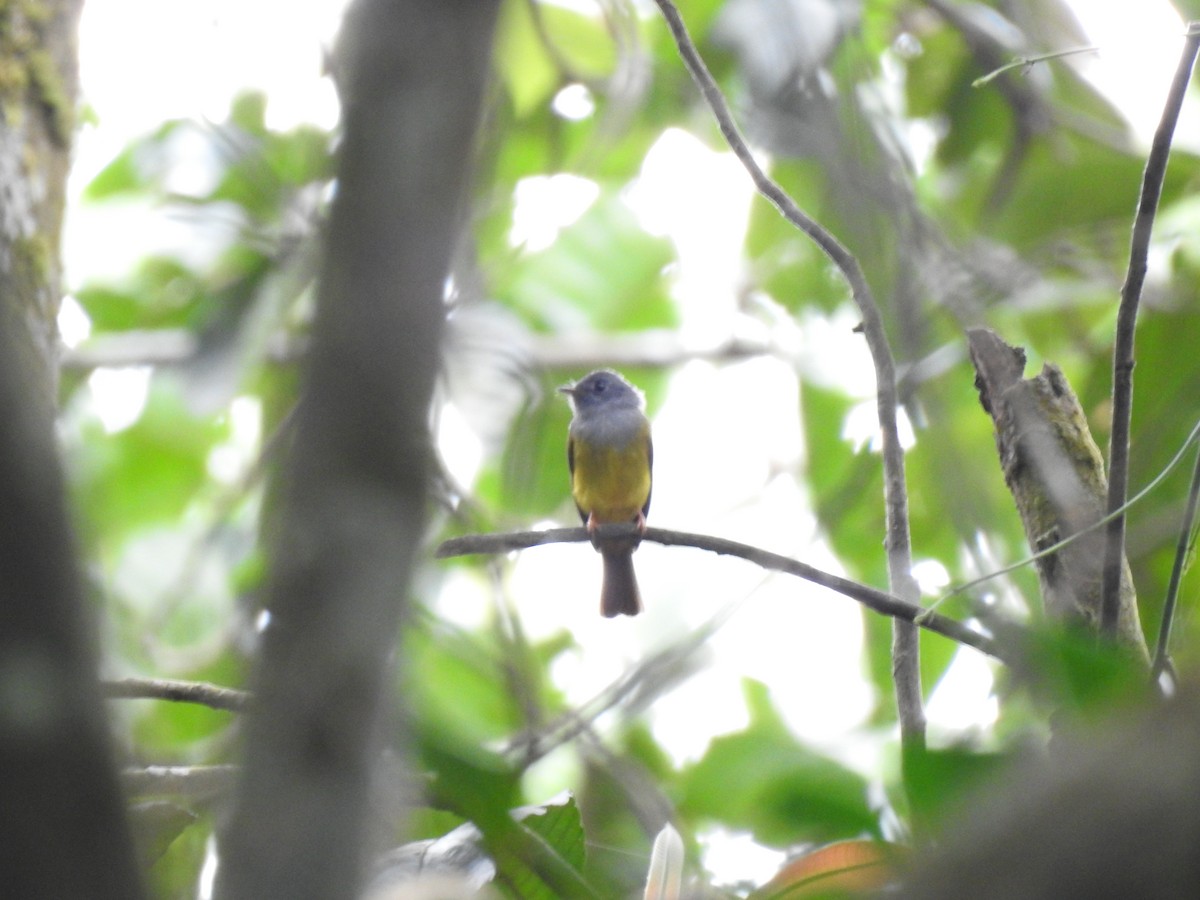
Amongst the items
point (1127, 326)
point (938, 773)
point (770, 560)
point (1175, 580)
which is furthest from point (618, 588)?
point (938, 773)

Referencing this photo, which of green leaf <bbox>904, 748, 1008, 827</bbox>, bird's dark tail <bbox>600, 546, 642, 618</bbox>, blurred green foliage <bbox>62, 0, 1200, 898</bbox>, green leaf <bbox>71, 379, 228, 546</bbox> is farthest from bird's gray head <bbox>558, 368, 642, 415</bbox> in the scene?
green leaf <bbox>904, 748, 1008, 827</bbox>

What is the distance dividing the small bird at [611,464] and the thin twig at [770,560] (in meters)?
3.14

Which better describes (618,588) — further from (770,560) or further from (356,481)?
(356,481)

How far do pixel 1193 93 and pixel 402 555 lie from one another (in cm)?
468

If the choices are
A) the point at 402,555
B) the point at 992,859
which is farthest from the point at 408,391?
the point at 992,859

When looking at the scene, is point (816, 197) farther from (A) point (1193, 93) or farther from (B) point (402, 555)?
(B) point (402, 555)

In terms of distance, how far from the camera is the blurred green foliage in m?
1.70

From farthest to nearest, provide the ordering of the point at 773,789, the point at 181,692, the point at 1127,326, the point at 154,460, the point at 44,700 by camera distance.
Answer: the point at 154,460 < the point at 181,692 < the point at 1127,326 < the point at 773,789 < the point at 44,700

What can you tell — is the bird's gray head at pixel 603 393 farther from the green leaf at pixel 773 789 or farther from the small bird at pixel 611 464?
the green leaf at pixel 773 789

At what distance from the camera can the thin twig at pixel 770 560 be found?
1.90 meters

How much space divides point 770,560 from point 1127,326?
711 millimetres

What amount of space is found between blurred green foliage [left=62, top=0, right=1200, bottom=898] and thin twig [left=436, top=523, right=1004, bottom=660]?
0.09 metres

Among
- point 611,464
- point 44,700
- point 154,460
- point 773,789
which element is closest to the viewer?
point 44,700

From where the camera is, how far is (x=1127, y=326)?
70.5 inches
